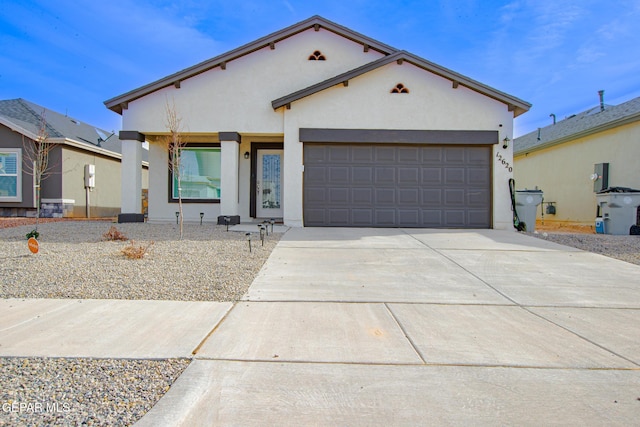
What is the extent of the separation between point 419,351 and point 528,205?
10.00m

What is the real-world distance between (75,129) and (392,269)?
55.5ft

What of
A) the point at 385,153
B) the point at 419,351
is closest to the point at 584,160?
the point at 385,153

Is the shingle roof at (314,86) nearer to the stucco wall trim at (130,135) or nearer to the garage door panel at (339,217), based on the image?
the stucco wall trim at (130,135)

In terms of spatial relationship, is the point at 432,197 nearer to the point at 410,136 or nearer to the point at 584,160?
the point at 410,136

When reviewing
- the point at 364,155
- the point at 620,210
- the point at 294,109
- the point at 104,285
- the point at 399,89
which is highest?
the point at 399,89

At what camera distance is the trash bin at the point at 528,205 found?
11.6 metres

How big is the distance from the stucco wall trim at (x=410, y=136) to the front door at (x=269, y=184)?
2.27 m

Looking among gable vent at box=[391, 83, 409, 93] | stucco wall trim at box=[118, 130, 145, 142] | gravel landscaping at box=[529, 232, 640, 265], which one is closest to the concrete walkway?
gravel landscaping at box=[529, 232, 640, 265]

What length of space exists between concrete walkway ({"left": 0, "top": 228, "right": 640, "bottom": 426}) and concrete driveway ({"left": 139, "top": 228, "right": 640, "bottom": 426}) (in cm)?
1

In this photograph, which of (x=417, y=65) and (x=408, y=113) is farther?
(x=408, y=113)

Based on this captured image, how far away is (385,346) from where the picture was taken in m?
3.47

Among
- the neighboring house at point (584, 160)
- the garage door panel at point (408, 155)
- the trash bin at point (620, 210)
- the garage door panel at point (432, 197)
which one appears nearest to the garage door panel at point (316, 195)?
the garage door panel at point (408, 155)

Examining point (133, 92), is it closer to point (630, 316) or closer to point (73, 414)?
point (73, 414)

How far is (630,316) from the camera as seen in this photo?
4406mm
